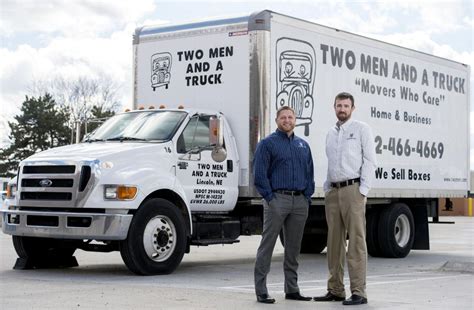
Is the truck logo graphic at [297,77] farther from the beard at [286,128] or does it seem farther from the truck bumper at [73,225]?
the beard at [286,128]

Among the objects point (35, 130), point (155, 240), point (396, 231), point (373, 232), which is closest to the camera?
point (155, 240)

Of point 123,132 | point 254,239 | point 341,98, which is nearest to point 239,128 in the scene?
point 123,132

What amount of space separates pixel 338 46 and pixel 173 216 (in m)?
4.72

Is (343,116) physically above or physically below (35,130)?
below

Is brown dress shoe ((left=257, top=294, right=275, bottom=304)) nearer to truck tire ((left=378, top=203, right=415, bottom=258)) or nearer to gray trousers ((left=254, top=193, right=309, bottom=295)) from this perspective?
gray trousers ((left=254, top=193, right=309, bottom=295))

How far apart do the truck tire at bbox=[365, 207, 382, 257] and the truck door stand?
397cm

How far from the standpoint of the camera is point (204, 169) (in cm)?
1303

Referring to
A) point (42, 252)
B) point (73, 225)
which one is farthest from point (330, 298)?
point (42, 252)

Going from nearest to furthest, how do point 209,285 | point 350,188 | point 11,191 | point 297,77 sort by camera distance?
point 350,188 < point 209,285 < point 11,191 < point 297,77

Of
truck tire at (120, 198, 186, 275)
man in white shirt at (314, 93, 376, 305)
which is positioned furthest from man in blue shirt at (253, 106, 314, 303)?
truck tire at (120, 198, 186, 275)

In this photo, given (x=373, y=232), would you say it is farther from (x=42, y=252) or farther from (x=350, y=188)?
(x=350, y=188)

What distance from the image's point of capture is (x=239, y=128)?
13.6 meters

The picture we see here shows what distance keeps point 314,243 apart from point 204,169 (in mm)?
5017

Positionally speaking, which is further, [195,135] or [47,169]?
[195,135]
